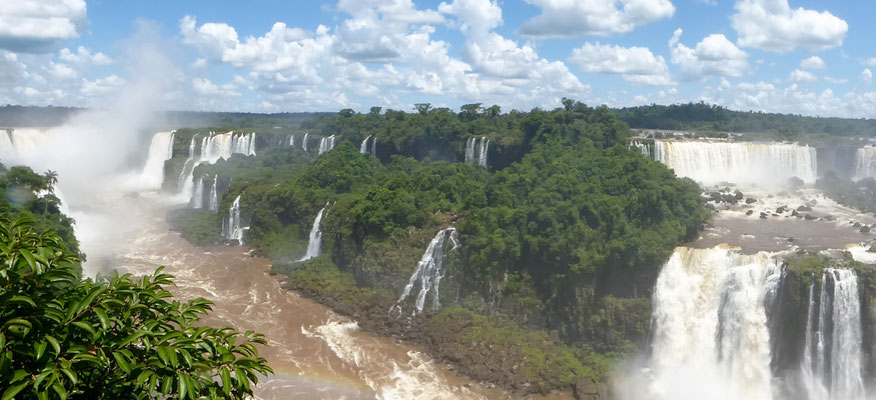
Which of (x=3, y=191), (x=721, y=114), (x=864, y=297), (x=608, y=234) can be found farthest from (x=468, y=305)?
(x=721, y=114)

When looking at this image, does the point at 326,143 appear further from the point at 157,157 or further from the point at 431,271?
the point at 431,271

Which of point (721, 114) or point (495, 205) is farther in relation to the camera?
point (721, 114)

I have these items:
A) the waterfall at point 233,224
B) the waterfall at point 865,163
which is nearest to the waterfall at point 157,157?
the waterfall at point 233,224

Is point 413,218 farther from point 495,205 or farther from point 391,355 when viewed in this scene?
point 391,355

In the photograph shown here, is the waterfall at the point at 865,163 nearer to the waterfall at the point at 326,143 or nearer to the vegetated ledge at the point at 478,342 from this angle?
the vegetated ledge at the point at 478,342

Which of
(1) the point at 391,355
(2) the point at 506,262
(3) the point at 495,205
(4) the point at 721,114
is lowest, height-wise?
(1) the point at 391,355

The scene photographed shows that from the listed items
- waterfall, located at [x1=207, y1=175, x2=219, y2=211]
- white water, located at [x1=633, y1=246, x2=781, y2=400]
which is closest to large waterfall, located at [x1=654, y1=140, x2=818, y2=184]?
white water, located at [x1=633, y1=246, x2=781, y2=400]
